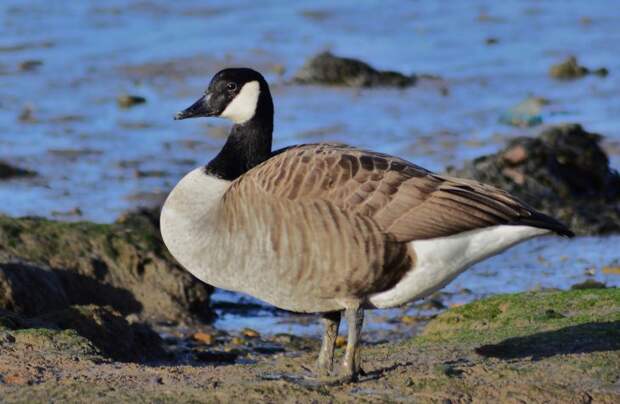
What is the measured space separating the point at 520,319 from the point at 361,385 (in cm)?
188

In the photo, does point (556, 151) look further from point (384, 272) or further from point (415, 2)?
point (415, 2)

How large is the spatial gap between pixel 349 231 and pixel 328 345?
948 millimetres

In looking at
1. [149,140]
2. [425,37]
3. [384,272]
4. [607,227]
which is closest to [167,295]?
[384,272]

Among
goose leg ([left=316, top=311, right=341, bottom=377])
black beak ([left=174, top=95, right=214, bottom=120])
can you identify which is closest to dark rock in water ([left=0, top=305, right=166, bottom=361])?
goose leg ([left=316, top=311, right=341, bottom=377])

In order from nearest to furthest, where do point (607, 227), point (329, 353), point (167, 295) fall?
point (329, 353) < point (167, 295) < point (607, 227)

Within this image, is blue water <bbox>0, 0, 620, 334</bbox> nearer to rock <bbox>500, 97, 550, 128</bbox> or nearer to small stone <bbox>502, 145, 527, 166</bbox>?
rock <bbox>500, 97, 550, 128</bbox>

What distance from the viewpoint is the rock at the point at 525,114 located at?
16.0m

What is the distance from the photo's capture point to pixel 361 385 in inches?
274

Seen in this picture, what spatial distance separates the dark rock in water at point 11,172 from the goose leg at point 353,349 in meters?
8.06

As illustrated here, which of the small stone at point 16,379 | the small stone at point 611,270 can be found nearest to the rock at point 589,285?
the small stone at point 611,270

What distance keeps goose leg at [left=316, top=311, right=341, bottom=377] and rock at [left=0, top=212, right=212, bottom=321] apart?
2.63m

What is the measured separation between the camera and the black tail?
6.85 metres

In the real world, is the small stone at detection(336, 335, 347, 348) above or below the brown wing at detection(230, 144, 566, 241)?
below

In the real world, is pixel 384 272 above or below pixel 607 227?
above
